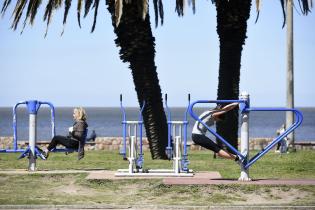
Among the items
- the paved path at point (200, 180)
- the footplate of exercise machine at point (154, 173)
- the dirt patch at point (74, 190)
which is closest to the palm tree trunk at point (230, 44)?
the paved path at point (200, 180)

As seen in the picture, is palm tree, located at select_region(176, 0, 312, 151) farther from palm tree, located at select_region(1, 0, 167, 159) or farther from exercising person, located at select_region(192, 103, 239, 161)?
exercising person, located at select_region(192, 103, 239, 161)

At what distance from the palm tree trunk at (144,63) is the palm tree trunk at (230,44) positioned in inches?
73.7

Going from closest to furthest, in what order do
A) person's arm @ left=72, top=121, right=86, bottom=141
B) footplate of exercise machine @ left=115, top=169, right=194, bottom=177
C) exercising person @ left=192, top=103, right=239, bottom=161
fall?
exercising person @ left=192, top=103, right=239, bottom=161 < footplate of exercise machine @ left=115, top=169, right=194, bottom=177 < person's arm @ left=72, top=121, right=86, bottom=141

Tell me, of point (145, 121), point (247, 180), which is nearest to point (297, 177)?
point (247, 180)

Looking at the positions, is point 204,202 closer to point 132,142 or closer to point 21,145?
point 132,142

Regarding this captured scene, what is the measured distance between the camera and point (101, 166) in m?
18.2

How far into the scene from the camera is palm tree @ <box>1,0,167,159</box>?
20078 millimetres

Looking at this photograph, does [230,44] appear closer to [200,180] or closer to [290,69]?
[290,69]

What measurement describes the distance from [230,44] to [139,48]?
2.56 m

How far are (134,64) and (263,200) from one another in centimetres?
840

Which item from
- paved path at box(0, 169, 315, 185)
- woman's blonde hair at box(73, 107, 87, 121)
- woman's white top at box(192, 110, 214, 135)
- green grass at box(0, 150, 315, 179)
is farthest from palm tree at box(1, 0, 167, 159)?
woman's white top at box(192, 110, 214, 135)

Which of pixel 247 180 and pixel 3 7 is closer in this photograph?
pixel 247 180

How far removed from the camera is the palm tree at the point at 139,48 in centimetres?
2008

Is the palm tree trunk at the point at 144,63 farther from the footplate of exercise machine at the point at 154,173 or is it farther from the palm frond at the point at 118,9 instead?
the footplate of exercise machine at the point at 154,173
